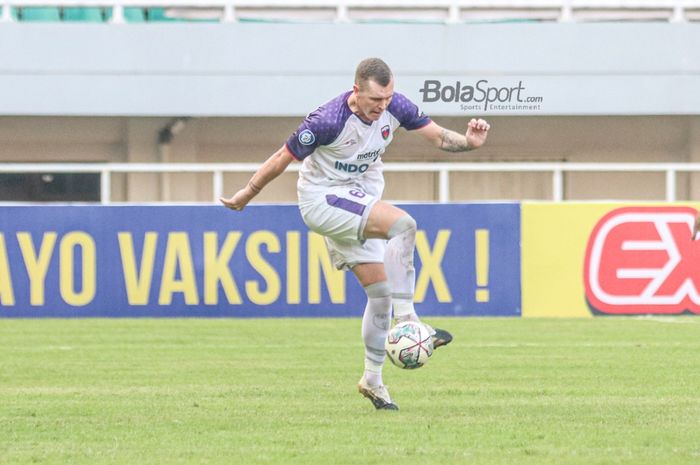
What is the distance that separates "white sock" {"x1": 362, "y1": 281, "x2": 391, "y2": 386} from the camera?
9625 millimetres

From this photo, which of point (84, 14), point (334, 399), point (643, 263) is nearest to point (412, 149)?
point (84, 14)

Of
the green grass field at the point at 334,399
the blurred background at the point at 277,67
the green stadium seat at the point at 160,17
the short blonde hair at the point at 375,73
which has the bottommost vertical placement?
the green grass field at the point at 334,399

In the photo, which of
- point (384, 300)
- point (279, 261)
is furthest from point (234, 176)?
point (384, 300)

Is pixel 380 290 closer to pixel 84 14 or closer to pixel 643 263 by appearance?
pixel 643 263

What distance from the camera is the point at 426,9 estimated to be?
24.0m

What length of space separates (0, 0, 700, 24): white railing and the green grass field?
8011 millimetres

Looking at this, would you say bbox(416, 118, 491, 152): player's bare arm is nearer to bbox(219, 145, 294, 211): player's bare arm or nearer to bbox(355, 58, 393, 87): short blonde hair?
bbox(355, 58, 393, 87): short blonde hair

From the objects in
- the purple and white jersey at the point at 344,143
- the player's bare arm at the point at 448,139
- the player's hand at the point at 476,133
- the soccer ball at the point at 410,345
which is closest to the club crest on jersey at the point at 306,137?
the purple and white jersey at the point at 344,143

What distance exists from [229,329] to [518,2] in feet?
29.2

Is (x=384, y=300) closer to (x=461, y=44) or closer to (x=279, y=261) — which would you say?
(x=279, y=261)

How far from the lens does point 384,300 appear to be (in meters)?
9.66

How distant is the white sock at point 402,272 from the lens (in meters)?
9.36

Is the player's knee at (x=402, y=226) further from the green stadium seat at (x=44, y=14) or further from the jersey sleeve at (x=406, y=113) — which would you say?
the green stadium seat at (x=44, y=14)

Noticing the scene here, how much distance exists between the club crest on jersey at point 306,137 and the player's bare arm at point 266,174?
0.32 ft
